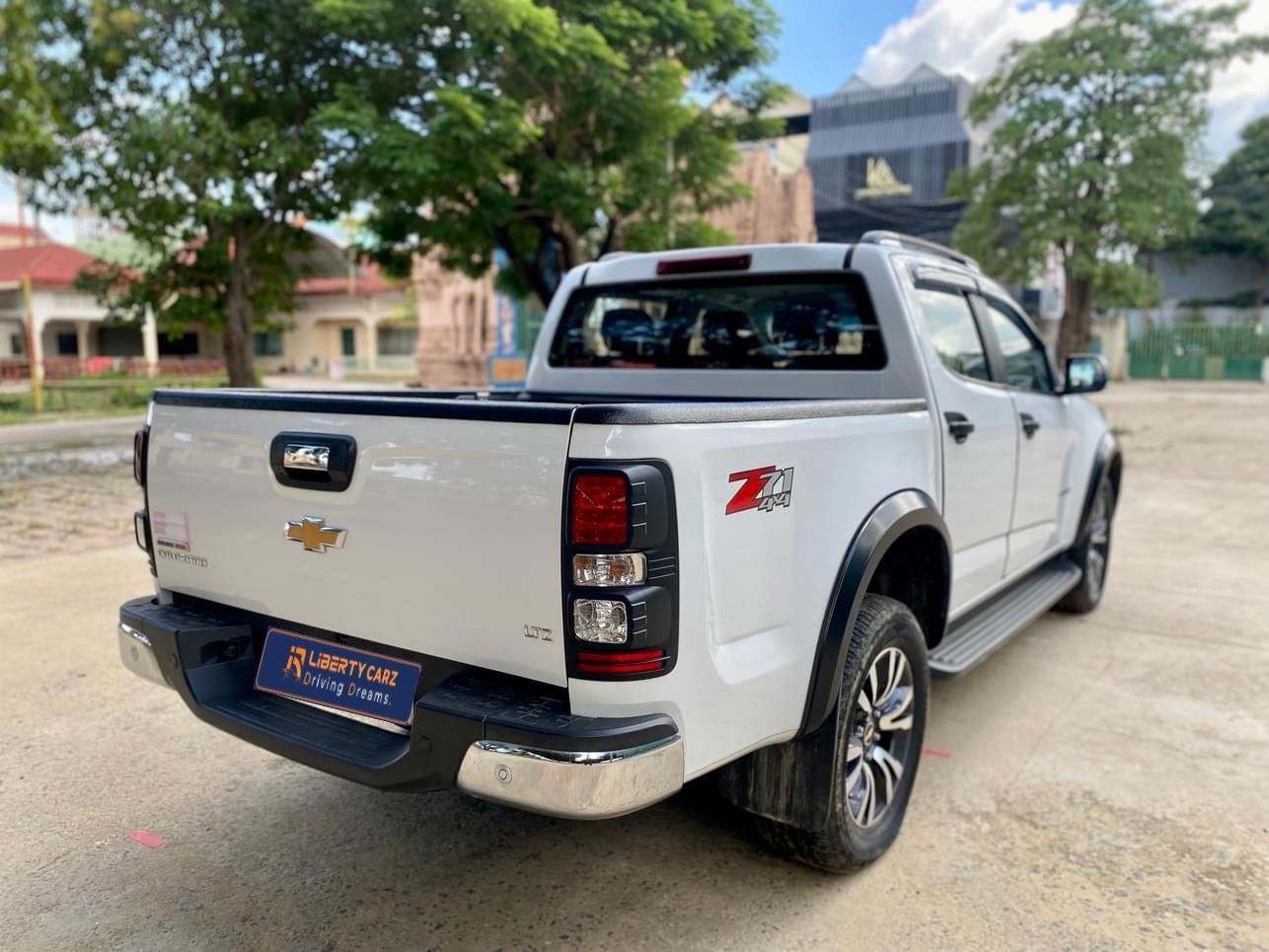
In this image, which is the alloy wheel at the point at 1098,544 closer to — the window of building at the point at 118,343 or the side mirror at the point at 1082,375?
the side mirror at the point at 1082,375

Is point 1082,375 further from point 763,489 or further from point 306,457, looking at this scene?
point 306,457

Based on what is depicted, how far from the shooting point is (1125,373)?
42906 mm

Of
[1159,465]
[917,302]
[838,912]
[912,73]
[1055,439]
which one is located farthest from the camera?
[912,73]

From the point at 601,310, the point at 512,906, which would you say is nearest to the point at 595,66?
the point at 601,310

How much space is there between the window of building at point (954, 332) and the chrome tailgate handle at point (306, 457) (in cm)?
221

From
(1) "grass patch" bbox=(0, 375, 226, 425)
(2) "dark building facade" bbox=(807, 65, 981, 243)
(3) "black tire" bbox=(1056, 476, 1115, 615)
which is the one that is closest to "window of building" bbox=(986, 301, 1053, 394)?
(3) "black tire" bbox=(1056, 476, 1115, 615)

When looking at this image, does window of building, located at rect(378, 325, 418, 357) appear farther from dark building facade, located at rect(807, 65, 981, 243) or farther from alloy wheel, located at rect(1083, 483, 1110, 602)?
alloy wheel, located at rect(1083, 483, 1110, 602)

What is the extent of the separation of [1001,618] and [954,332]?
48.1 inches

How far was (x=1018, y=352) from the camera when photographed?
14.7ft

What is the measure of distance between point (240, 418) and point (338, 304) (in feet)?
136

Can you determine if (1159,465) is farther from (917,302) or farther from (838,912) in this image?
(838,912)

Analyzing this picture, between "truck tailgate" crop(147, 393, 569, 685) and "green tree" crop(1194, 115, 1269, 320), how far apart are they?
182 feet

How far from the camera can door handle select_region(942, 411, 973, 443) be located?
133 inches

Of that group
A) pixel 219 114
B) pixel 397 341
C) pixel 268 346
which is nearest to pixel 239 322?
pixel 219 114
